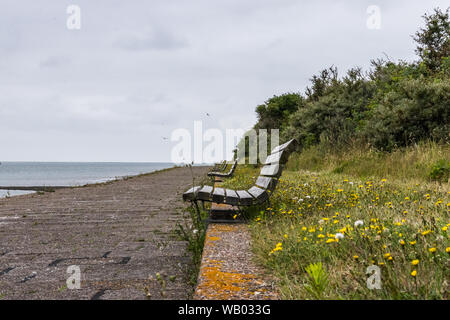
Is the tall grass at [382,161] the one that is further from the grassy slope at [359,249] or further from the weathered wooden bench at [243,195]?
the weathered wooden bench at [243,195]

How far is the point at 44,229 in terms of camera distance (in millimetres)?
4953

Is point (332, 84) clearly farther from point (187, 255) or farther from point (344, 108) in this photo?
point (187, 255)

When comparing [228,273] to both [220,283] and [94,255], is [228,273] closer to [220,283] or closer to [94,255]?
[220,283]

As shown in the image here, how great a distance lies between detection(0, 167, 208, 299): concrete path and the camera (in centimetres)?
260

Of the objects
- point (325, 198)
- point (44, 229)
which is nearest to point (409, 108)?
point (325, 198)

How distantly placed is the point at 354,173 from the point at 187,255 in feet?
21.1

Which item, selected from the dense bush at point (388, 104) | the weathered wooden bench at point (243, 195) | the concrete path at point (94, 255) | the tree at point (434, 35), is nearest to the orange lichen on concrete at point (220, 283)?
the concrete path at point (94, 255)

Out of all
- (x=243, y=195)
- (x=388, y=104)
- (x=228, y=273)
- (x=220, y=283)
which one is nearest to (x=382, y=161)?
(x=388, y=104)

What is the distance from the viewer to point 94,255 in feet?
11.6

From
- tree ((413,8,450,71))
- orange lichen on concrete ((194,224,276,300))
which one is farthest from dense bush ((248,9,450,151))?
orange lichen on concrete ((194,224,276,300))

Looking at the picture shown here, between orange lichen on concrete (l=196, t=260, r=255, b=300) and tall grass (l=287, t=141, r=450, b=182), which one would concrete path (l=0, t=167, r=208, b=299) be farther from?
tall grass (l=287, t=141, r=450, b=182)

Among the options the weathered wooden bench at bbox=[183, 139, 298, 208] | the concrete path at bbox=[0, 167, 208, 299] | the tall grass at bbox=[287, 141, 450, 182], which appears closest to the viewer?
the concrete path at bbox=[0, 167, 208, 299]

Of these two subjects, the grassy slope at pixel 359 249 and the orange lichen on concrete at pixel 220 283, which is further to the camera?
the orange lichen on concrete at pixel 220 283

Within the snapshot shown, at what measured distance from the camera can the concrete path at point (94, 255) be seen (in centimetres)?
260
